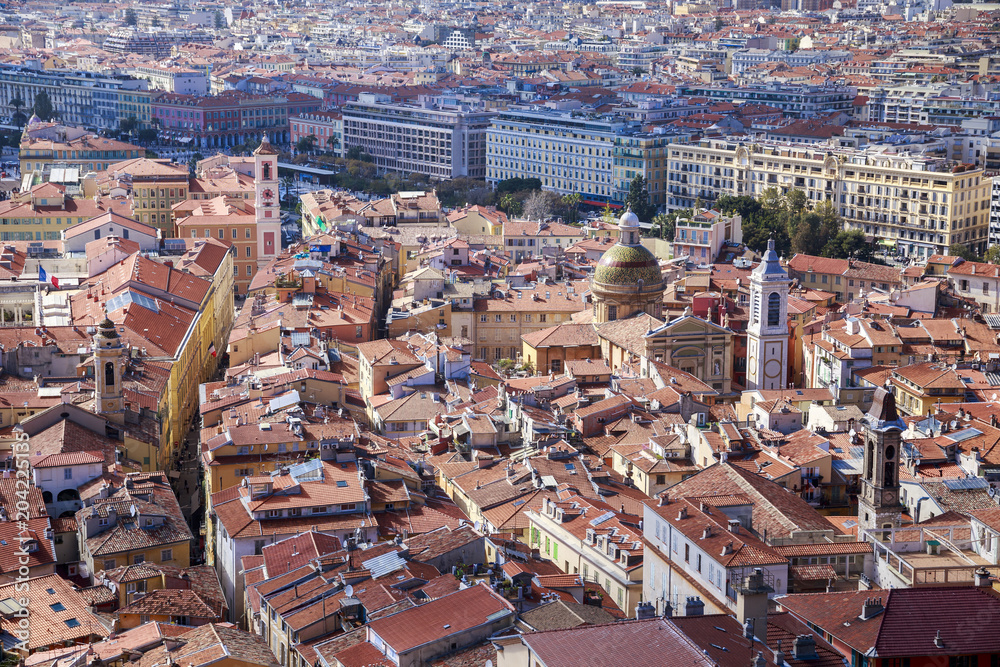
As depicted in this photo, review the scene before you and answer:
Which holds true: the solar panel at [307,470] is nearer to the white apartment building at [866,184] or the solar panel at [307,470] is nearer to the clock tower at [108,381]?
the clock tower at [108,381]

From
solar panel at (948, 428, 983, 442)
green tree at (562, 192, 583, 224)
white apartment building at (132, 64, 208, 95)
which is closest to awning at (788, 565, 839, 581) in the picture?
solar panel at (948, 428, 983, 442)

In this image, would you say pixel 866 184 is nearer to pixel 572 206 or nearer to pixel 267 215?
pixel 572 206

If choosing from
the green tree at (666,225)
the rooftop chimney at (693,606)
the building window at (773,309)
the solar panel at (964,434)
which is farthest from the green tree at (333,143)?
the rooftop chimney at (693,606)

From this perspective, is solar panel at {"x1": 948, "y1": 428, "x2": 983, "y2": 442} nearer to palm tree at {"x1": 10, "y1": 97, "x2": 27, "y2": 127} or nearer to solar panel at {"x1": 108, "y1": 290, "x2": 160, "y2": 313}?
solar panel at {"x1": 108, "y1": 290, "x2": 160, "y2": 313}

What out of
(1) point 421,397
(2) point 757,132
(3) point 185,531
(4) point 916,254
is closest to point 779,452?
(1) point 421,397

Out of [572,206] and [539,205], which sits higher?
[539,205]

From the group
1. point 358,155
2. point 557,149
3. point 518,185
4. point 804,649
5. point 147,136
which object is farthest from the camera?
point 147,136

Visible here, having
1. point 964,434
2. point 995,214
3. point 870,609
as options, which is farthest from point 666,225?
point 870,609
